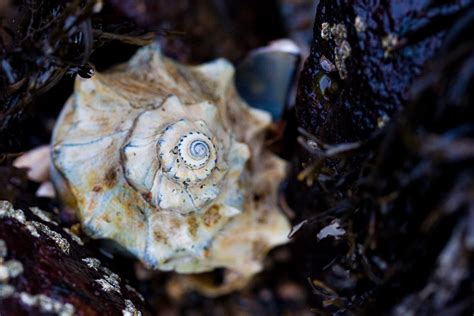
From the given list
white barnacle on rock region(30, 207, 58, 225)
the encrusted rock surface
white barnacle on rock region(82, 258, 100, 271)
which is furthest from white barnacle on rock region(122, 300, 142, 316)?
white barnacle on rock region(30, 207, 58, 225)

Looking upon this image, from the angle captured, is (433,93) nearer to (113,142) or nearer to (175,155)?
(175,155)

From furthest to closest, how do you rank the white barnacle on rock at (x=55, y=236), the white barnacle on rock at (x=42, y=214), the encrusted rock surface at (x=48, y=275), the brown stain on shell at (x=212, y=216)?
the brown stain on shell at (x=212, y=216) < the white barnacle on rock at (x=42, y=214) < the white barnacle on rock at (x=55, y=236) < the encrusted rock surface at (x=48, y=275)

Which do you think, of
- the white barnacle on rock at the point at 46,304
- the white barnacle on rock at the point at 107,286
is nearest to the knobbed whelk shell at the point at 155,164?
the white barnacle on rock at the point at 107,286

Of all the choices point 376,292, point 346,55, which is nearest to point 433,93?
point 346,55

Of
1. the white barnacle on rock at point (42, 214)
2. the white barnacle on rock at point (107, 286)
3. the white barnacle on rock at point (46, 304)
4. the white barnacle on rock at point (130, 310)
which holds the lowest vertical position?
the white barnacle on rock at point (130, 310)

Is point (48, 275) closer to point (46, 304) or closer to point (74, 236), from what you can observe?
point (46, 304)

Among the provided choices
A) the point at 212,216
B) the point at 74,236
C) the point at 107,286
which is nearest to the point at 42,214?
the point at 74,236

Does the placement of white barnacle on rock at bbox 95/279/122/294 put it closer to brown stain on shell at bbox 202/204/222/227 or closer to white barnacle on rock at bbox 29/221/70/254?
white barnacle on rock at bbox 29/221/70/254

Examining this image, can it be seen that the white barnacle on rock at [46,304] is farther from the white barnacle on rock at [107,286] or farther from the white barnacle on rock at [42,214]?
the white barnacle on rock at [42,214]
